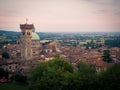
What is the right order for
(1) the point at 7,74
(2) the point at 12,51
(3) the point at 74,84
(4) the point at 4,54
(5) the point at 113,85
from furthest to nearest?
(2) the point at 12,51 → (4) the point at 4,54 → (1) the point at 7,74 → (3) the point at 74,84 → (5) the point at 113,85

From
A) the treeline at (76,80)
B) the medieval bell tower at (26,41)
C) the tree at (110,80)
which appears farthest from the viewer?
the medieval bell tower at (26,41)

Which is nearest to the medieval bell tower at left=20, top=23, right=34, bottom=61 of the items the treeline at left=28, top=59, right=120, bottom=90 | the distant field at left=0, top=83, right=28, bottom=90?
the distant field at left=0, top=83, right=28, bottom=90

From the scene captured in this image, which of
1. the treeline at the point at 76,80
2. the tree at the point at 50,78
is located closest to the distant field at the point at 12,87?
the tree at the point at 50,78

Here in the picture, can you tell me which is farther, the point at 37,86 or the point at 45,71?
the point at 45,71

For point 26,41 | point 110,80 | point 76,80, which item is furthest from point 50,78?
point 26,41

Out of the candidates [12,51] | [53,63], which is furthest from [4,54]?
[53,63]

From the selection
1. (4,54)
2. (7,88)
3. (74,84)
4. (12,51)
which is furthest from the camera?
(12,51)

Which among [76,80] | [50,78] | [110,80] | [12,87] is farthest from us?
[12,87]

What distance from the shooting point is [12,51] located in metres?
30.6

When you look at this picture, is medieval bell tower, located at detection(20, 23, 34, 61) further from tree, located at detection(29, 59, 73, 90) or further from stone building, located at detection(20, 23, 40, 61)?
tree, located at detection(29, 59, 73, 90)

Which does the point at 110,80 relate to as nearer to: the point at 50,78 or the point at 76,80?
the point at 76,80

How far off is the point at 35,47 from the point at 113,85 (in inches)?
748

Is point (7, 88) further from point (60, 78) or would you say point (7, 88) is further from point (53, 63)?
point (60, 78)

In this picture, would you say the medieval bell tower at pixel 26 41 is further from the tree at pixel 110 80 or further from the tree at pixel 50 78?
the tree at pixel 110 80
